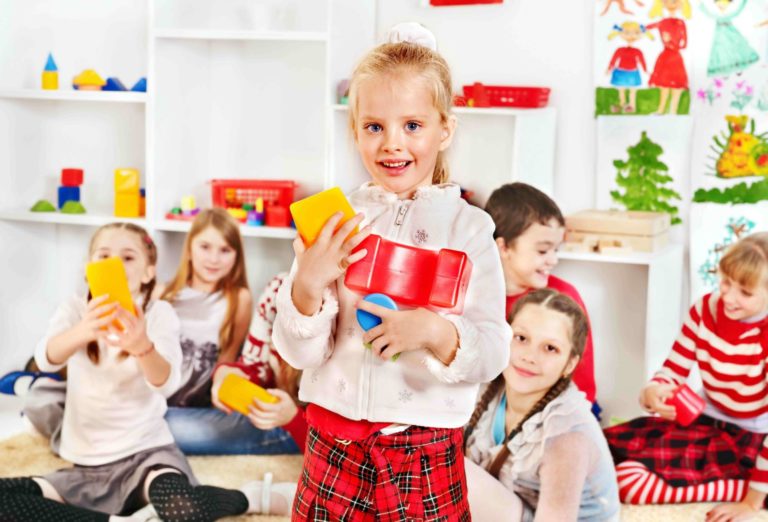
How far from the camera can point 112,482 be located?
78.6 inches

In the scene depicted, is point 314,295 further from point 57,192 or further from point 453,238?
point 57,192

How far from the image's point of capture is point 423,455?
1134 millimetres

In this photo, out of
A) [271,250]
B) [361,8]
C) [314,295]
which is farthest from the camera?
[271,250]

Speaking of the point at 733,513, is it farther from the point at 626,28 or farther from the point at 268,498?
the point at 626,28

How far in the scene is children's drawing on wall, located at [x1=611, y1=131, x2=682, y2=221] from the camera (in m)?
2.46

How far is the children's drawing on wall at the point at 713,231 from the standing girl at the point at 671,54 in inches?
10.4

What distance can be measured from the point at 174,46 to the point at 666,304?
1.38m

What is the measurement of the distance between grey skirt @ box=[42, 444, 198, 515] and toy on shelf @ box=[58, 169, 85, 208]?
92 cm

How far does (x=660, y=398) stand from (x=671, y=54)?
0.84m

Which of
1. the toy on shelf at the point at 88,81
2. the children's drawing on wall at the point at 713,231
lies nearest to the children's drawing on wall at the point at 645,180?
the children's drawing on wall at the point at 713,231

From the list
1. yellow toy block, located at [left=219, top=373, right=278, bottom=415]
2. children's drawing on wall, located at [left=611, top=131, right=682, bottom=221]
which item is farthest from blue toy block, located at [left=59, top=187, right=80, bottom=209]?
children's drawing on wall, located at [left=611, top=131, right=682, bottom=221]

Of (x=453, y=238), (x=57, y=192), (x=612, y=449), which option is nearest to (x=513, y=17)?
(x=612, y=449)

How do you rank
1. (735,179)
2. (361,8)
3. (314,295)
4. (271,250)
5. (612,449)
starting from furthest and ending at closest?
(271,250) → (361,8) → (735,179) → (612,449) → (314,295)

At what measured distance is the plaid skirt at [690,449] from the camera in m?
2.12
